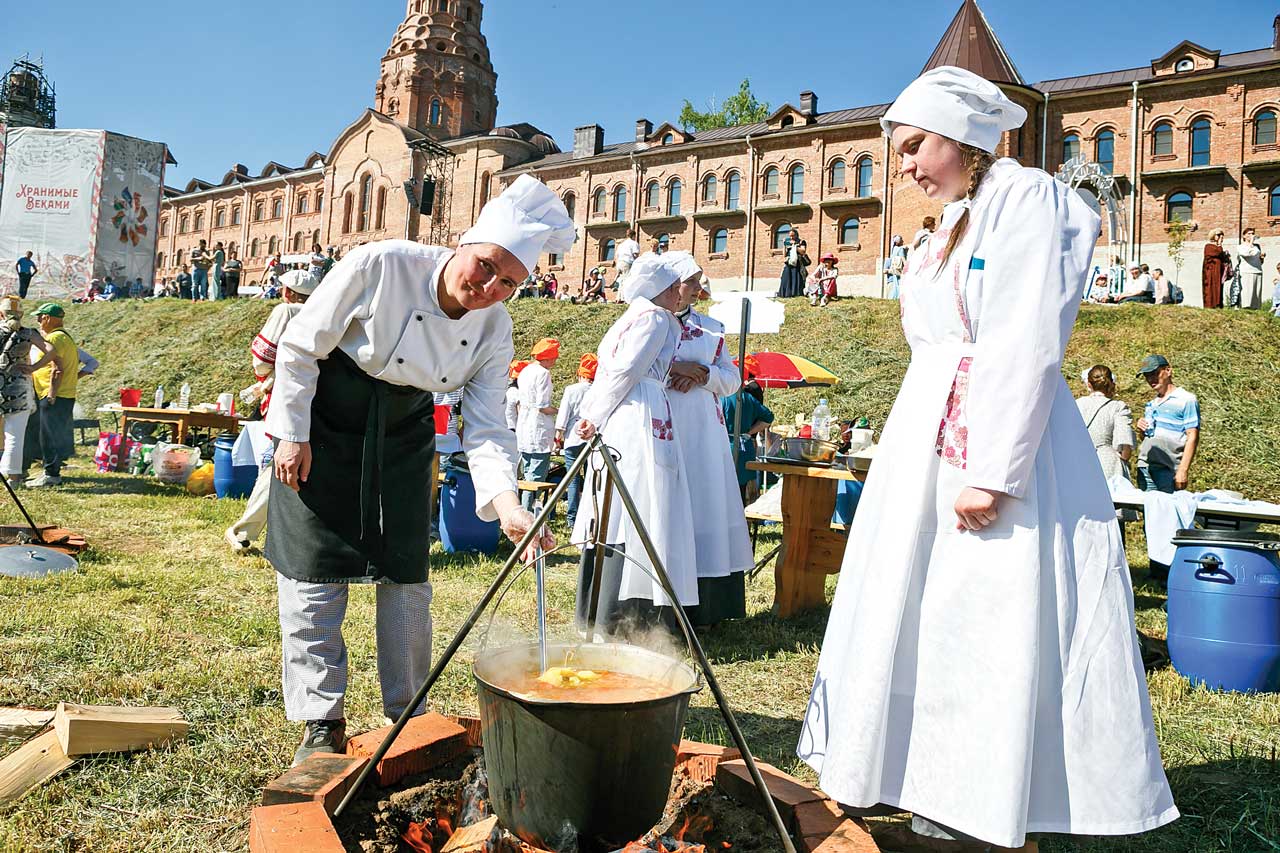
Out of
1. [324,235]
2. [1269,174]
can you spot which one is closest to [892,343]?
[1269,174]

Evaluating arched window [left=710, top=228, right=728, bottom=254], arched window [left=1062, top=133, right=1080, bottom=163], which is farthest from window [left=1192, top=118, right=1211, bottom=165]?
arched window [left=710, top=228, right=728, bottom=254]

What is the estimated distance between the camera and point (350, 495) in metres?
2.67

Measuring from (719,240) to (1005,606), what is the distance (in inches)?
1559

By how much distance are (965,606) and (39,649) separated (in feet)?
13.1

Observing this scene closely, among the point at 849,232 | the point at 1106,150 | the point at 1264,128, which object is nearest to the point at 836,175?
the point at 849,232

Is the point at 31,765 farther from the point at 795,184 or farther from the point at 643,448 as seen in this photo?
the point at 795,184

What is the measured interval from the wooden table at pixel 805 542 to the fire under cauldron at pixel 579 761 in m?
3.78

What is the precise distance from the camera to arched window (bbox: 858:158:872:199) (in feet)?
119

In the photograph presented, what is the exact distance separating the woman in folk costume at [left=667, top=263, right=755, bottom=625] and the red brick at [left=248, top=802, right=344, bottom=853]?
10.00 ft

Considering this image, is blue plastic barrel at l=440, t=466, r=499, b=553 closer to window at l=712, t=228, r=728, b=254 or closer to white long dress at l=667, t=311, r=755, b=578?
white long dress at l=667, t=311, r=755, b=578

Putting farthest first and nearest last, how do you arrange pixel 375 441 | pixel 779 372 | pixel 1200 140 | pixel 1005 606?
1. pixel 1200 140
2. pixel 779 372
3. pixel 375 441
4. pixel 1005 606

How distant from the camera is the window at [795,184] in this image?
125ft

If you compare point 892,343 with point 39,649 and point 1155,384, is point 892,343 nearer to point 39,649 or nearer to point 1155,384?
point 1155,384

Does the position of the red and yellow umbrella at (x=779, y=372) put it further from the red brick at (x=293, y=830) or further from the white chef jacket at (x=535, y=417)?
the red brick at (x=293, y=830)
